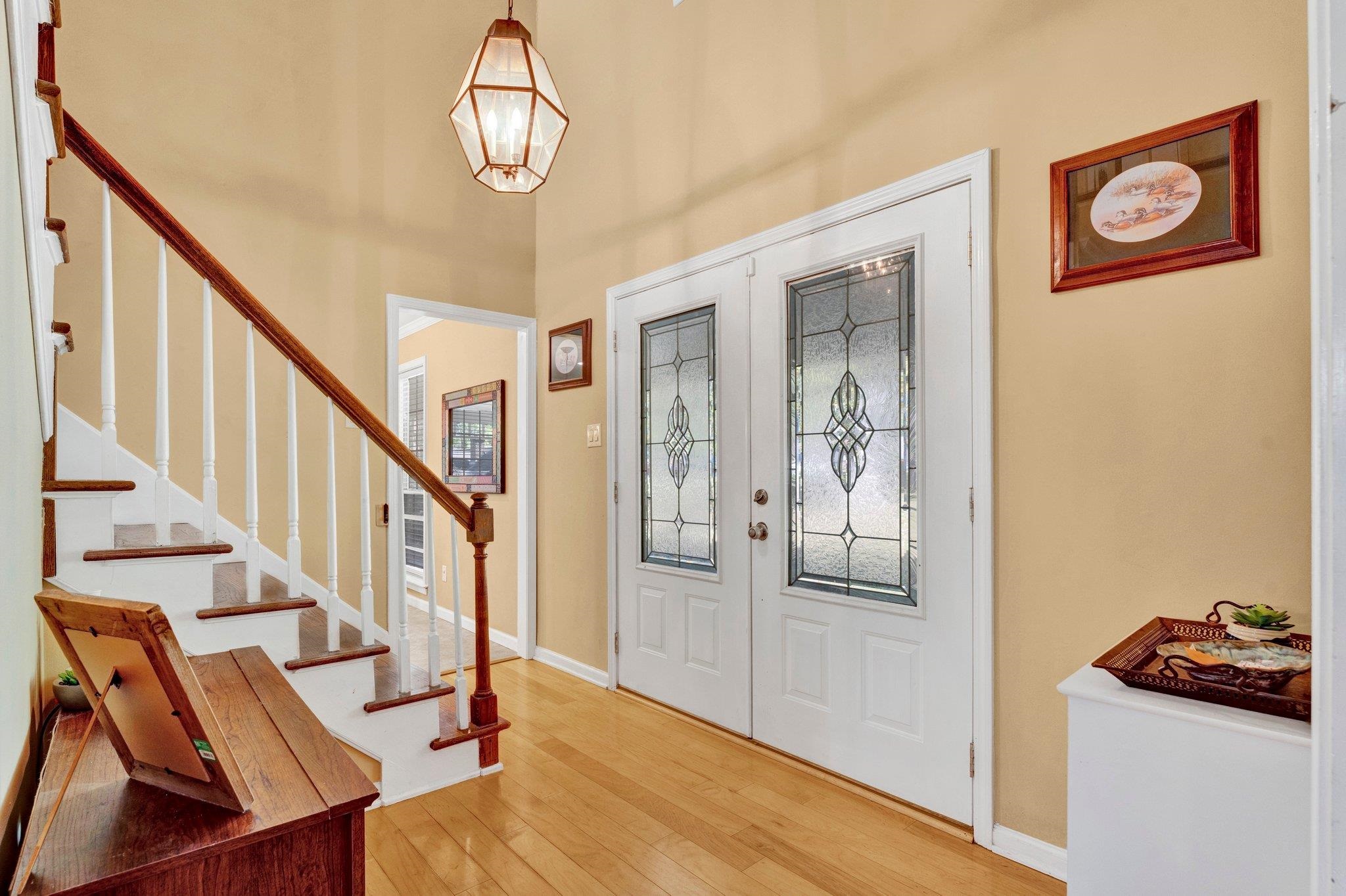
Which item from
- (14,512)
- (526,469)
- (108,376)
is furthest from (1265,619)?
(526,469)

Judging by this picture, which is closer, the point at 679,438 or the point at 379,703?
the point at 379,703

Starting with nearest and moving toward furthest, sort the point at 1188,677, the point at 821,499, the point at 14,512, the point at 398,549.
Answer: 1. the point at 14,512
2. the point at 1188,677
3. the point at 821,499
4. the point at 398,549

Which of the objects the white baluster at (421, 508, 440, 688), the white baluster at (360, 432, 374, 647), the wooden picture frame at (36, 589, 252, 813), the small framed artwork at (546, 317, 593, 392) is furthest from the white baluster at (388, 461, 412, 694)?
the wooden picture frame at (36, 589, 252, 813)

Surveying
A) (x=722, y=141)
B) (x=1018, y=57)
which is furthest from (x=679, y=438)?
(x=1018, y=57)

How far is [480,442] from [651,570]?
227 centimetres

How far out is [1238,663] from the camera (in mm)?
1350

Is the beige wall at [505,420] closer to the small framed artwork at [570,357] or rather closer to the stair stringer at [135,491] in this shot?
the small framed artwork at [570,357]

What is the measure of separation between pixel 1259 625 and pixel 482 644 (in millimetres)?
2311

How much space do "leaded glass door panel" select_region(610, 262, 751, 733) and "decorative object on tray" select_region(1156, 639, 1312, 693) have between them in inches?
67.1

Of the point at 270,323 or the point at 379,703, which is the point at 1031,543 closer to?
the point at 379,703

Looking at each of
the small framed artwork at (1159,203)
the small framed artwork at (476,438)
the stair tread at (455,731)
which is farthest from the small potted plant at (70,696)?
the small framed artwork at (476,438)

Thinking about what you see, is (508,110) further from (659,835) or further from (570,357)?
(659,835)

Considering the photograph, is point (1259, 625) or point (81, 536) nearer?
point (1259, 625)

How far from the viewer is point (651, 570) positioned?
11.2ft
